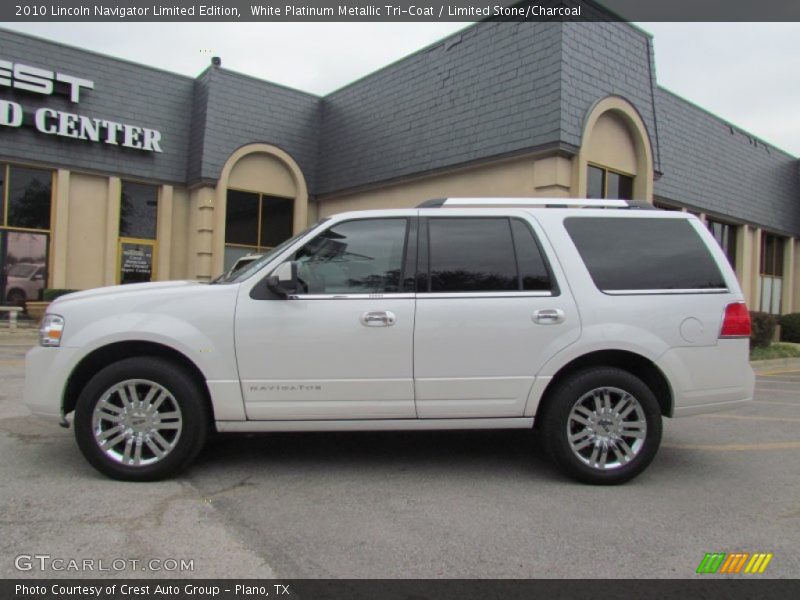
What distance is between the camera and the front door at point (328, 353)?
4.11 meters

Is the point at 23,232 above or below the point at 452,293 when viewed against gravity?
above

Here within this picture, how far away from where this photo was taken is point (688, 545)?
129 inches

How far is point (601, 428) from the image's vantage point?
4.25m

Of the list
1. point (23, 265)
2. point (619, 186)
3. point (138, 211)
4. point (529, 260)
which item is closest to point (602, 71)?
point (619, 186)

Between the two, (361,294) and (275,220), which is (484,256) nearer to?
(361,294)

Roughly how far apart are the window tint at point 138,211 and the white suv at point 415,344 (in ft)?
42.3

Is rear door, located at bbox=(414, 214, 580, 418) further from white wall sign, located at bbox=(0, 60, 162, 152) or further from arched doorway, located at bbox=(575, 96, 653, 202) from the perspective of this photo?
white wall sign, located at bbox=(0, 60, 162, 152)

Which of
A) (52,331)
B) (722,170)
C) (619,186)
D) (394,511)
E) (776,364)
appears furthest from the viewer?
(722,170)

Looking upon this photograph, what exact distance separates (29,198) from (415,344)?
14497mm

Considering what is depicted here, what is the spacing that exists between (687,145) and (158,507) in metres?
17.2

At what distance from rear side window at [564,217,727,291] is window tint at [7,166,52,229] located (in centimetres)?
1483

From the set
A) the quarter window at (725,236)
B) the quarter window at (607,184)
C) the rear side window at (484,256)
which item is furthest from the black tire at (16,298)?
the quarter window at (725,236)

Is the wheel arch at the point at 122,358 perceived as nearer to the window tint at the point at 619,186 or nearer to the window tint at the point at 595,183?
the window tint at the point at 595,183
